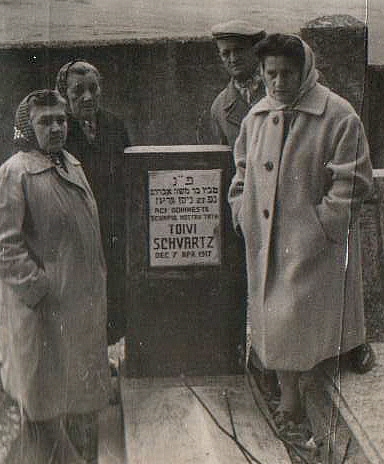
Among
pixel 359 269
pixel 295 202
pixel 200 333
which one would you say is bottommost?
pixel 200 333

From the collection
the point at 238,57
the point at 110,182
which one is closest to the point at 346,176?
the point at 238,57

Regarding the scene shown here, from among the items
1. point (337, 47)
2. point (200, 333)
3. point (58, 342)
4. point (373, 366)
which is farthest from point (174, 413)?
point (337, 47)

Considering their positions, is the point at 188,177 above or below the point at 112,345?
above

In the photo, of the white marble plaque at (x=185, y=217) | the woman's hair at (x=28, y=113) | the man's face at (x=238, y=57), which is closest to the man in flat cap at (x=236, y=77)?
the man's face at (x=238, y=57)

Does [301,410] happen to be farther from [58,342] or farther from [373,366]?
[58,342]

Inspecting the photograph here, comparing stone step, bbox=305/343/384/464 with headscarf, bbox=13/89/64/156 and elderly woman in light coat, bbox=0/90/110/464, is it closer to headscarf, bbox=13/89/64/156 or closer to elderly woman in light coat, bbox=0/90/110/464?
elderly woman in light coat, bbox=0/90/110/464

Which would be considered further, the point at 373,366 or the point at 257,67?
the point at 373,366

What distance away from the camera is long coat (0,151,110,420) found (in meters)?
3.56

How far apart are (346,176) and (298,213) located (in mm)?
243

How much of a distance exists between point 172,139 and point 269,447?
1.33 m

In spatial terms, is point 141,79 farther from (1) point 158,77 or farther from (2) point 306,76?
(2) point 306,76

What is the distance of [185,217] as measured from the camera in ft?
12.4

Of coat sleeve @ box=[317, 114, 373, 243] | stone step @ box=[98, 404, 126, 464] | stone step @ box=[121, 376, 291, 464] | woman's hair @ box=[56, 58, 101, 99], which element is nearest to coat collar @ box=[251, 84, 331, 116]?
coat sleeve @ box=[317, 114, 373, 243]

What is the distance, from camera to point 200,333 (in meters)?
3.97
